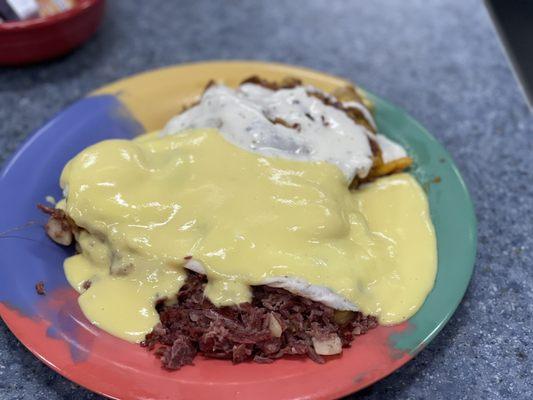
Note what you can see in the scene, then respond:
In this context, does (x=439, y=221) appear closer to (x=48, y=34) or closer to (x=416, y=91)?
(x=416, y=91)

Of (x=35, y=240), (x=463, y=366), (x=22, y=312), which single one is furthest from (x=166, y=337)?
(x=463, y=366)

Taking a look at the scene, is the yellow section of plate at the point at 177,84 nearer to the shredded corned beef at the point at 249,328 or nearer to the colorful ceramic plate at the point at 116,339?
the colorful ceramic plate at the point at 116,339

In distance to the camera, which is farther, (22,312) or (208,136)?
(208,136)

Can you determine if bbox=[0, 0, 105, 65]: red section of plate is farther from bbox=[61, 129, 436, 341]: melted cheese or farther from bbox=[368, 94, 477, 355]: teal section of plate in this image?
bbox=[368, 94, 477, 355]: teal section of plate

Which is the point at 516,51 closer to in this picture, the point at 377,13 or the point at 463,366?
the point at 377,13

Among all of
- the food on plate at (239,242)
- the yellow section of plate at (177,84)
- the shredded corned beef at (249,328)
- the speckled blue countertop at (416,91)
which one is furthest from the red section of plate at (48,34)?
the shredded corned beef at (249,328)

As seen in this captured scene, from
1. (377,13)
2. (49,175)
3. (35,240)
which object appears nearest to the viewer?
(35,240)
